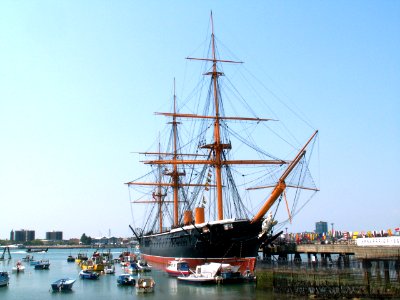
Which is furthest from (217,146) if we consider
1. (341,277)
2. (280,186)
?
(341,277)

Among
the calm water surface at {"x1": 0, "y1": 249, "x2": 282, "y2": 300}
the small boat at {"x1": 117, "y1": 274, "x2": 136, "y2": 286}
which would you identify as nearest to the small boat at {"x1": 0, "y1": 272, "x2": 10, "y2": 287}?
the calm water surface at {"x1": 0, "y1": 249, "x2": 282, "y2": 300}

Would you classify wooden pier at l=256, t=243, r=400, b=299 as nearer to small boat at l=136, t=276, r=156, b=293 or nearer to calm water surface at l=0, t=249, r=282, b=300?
calm water surface at l=0, t=249, r=282, b=300

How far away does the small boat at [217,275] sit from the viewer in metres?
42.5

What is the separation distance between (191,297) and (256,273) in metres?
7.07

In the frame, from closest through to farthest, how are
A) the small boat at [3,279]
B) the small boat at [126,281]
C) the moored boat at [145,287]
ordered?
1. the moored boat at [145,287]
2. the small boat at [126,281]
3. the small boat at [3,279]

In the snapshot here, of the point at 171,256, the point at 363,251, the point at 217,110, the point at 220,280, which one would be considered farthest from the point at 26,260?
the point at 363,251

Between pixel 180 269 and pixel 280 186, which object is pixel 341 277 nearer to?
pixel 280 186

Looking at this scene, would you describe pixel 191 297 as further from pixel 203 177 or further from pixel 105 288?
pixel 203 177

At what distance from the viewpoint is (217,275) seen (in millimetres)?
42812

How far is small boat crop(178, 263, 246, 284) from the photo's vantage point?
139 ft

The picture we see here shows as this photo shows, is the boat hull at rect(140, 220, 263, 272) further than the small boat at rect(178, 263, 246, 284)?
Yes

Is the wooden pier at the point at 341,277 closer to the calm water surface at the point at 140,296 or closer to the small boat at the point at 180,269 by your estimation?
the calm water surface at the point at 140,296

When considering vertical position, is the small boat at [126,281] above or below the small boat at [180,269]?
below

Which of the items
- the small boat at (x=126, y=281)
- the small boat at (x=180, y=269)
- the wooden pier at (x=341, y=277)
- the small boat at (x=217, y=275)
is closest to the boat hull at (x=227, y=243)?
the small boat at (x=180, y=269)
